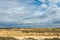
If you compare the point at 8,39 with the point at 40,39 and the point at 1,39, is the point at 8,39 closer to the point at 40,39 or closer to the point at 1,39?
the point at 1,39

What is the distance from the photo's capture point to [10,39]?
50438 mm

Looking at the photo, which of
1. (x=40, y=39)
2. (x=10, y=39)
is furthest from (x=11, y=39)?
(x=40, y=39)

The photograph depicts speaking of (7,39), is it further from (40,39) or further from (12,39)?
(40,39)

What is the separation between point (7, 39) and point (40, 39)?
9699 mm

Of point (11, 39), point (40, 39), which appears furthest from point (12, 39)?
point (40, 39)

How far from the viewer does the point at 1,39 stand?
48.8 meters

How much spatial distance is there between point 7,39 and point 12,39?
146 centimetres

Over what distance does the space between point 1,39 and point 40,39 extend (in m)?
11.4

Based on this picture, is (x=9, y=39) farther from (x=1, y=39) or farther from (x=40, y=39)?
(x=40, y=39)

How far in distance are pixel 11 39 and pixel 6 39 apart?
1.52 m

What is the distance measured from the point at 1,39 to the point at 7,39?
1.92 m

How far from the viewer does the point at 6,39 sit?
4997cm

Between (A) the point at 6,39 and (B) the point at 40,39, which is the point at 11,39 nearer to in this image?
(A) the point at 6,39

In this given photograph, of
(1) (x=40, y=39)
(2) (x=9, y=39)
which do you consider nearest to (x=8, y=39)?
(2) (x=9, y=39)
